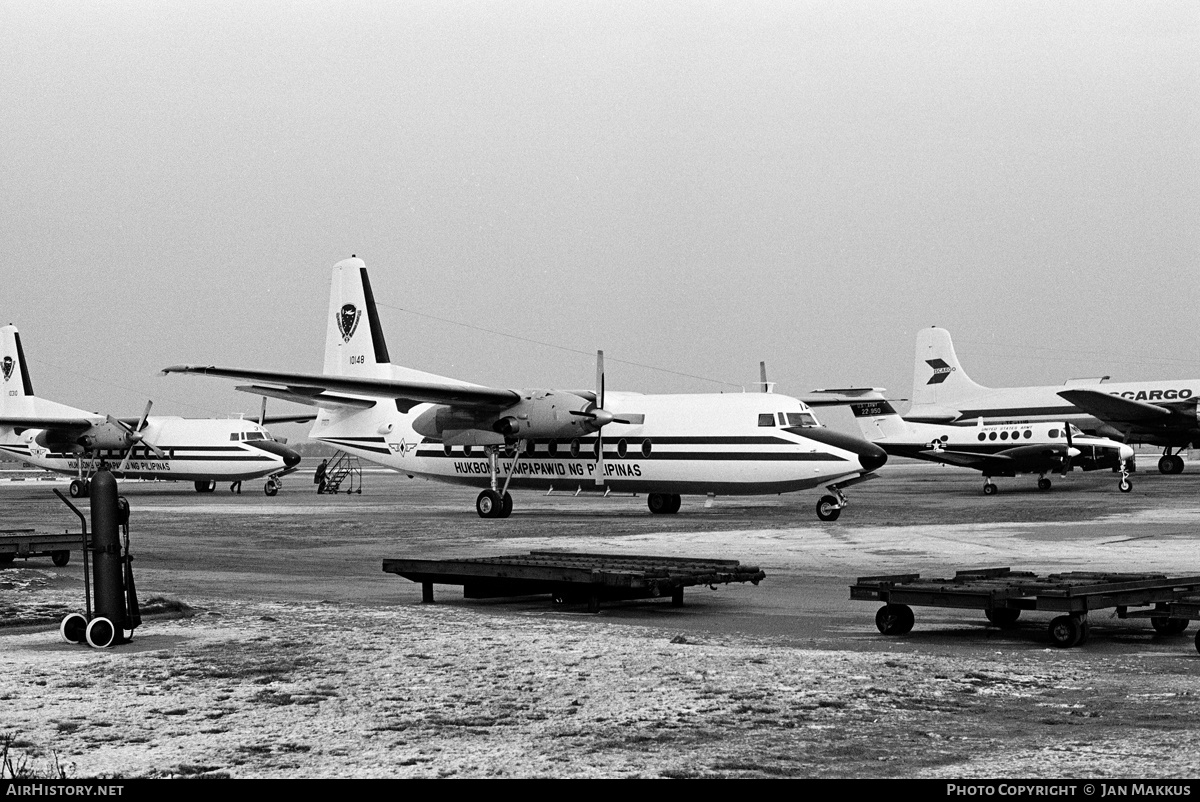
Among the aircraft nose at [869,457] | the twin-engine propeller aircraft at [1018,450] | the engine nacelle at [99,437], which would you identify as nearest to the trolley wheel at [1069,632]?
the aircraft nose at [869,457]

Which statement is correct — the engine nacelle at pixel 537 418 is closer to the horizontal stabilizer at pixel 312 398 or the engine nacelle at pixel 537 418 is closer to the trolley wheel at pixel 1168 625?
the horizontal stabilizer at pixel 312 398

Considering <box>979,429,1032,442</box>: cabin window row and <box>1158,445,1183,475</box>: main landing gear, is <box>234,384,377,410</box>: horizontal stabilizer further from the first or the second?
<box>1158,445,1183,475</box>: main landing gear

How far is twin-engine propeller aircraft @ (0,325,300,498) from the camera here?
45.7m

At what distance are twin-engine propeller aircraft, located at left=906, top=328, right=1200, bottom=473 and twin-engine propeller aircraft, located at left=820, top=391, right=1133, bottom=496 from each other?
7.95 ft

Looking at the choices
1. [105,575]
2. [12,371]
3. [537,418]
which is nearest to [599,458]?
[537,418]

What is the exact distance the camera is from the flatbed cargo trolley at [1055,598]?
384 inches

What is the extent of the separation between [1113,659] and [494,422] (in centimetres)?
2207

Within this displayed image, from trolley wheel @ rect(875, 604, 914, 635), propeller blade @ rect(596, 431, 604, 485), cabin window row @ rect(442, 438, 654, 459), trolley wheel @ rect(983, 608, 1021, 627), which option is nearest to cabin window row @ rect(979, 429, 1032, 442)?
cabin window row @ rect(442, 438, 654, 459)

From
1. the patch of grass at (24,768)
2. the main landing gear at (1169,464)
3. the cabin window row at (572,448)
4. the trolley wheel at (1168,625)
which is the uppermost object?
the cabin window row at (572,448)

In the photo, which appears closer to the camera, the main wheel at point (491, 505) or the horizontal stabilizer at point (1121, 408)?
the main wheel at point (491, 505)
